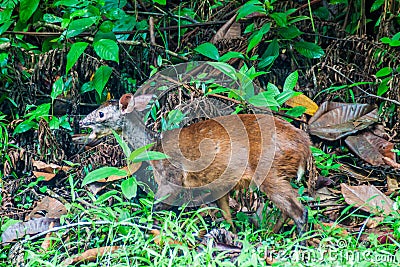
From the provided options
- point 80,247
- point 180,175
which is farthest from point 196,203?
point 80,247

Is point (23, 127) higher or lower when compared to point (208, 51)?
lower

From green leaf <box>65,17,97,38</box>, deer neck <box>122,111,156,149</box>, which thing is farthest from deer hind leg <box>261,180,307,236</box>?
green leaf <box>65,17,97,38</box>

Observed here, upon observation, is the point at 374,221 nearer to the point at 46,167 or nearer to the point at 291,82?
the point at 291,82

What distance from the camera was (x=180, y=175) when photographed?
4.55 metres

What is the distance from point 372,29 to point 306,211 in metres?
2.65

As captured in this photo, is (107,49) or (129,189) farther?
(107,49)

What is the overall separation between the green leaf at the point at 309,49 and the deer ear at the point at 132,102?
1.49m

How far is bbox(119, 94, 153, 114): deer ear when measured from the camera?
15.7 ft

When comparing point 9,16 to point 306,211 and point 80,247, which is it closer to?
point 80,247

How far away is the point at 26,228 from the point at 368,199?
2362 mm

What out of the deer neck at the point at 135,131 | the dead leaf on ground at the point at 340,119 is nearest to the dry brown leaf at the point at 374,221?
the dead leaf on ground at the point at 340,119

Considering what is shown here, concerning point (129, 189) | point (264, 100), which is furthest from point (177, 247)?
point (264, 100)

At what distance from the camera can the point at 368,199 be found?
Answer: 4.34 m

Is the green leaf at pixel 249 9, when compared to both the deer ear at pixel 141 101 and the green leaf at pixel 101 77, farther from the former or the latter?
the green leaf at pixel 101 77
